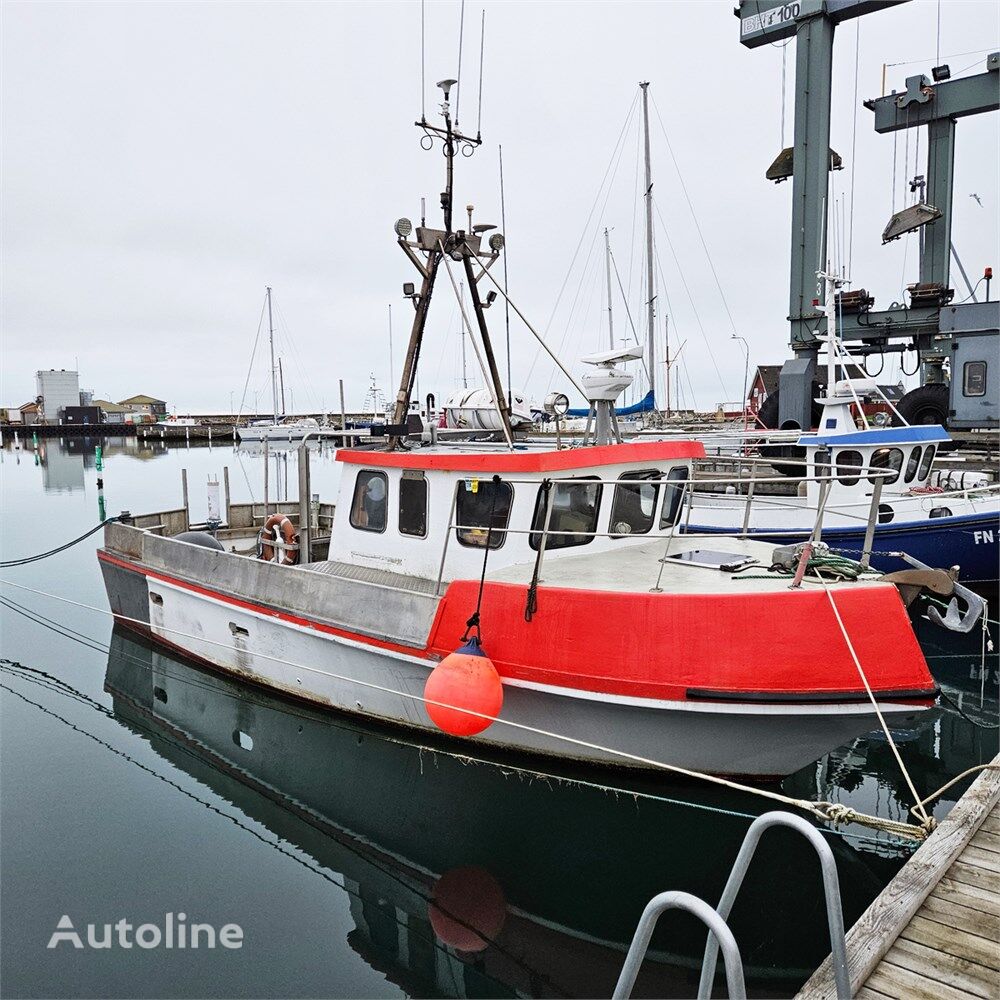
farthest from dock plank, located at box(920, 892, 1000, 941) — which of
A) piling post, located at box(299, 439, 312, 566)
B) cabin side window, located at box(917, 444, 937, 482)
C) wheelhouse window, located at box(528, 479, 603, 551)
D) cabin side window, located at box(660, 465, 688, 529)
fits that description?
cabin side window, located at box(917, 444, 937, 482)

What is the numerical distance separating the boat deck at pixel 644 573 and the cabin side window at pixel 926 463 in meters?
7.05

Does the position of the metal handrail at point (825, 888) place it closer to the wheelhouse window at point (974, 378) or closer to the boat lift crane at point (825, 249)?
the boat lift crane at point (825, 249)

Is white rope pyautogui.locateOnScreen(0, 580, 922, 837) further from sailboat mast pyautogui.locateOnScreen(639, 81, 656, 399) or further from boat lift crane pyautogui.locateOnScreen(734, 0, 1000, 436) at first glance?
boat lift crane pyautogui.locateOnScreen(734, 0, 1000, 436)

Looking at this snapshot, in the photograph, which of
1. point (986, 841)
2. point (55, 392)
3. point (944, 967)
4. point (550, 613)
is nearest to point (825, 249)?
point (550, 613)

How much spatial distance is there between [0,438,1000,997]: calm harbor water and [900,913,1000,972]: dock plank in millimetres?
1189

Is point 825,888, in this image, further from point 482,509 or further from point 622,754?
point 482,509

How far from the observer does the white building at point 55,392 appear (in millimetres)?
90312

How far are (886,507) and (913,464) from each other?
3.52 feet

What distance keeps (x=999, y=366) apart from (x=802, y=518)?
11177mm

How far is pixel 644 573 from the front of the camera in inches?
241

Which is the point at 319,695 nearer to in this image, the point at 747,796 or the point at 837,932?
the point at 747,796

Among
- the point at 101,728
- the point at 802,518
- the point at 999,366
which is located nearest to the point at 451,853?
the point at 101,728

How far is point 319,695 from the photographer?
7625 mm

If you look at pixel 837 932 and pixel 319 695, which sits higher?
pixel 837 932
